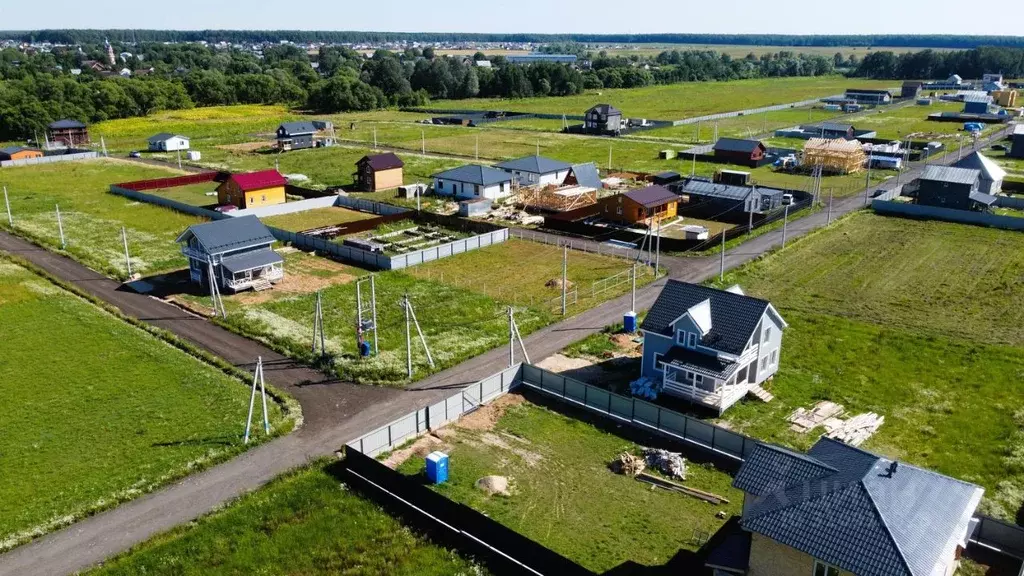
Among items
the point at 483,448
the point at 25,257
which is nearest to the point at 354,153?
the point at 25,257

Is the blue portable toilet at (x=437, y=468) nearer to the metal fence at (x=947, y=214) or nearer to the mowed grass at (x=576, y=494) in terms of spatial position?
the mowed grass at (x=576, y=494)

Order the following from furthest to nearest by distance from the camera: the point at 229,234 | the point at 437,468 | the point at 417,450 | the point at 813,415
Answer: the point at 229,234, the point at 813,415, the point at 417,450, the point at 437,468

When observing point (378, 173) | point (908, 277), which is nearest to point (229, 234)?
point (378, 173)

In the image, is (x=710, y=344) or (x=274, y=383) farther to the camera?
(x=274, y=383)

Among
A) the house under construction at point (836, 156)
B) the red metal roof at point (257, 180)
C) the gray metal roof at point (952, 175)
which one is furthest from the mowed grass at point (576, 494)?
the house under construction at point (836, 156)

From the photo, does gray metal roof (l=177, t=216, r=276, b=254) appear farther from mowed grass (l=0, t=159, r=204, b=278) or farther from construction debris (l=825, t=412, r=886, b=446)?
construction debris (l=825, t=412, r=886, b=446)

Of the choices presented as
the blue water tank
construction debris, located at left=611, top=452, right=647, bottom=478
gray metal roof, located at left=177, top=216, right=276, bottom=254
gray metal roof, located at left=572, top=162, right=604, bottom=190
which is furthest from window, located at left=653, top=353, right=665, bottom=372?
gray metal roof, located at left=572, top=162, right=604, bottom=190

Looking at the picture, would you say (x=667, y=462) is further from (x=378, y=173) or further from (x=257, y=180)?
(x=378, y=173)
